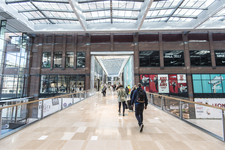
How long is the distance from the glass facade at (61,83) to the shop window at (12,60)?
4029 mm

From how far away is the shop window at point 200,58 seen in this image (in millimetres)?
18391

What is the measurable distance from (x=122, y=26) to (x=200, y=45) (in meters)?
13.9

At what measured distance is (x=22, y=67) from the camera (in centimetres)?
1805

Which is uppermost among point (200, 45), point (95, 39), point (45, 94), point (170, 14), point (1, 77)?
point (170, 14)

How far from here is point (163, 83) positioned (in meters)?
18.3

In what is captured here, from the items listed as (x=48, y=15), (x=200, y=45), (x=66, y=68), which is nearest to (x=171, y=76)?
(x=200, y=45)

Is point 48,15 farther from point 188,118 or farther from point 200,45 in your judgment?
point 200,45

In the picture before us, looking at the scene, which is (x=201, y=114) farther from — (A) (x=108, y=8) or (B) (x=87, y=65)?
(B) (x=87, y=65)

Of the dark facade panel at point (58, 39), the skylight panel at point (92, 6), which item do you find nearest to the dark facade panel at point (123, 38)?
the skylight panel at point (92, 6)

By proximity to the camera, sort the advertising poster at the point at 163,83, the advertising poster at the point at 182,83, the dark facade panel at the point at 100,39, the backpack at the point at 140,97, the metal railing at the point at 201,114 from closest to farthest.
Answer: the metal railing at the point at 201,114 → the backpack at the point at 140,97 → the advertising poster at the point at 182,83 → the advertising poster at the point at 163,83 → the dark facade panel at the point at 100,39

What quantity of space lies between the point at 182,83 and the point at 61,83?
20167 mm

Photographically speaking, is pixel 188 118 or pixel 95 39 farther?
pixel 95 39

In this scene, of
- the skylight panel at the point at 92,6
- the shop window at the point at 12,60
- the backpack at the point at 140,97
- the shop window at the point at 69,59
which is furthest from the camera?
the shop window at the point at 69,59

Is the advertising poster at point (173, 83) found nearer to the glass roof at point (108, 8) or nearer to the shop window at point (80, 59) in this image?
the glass roof at point (108, 8)
